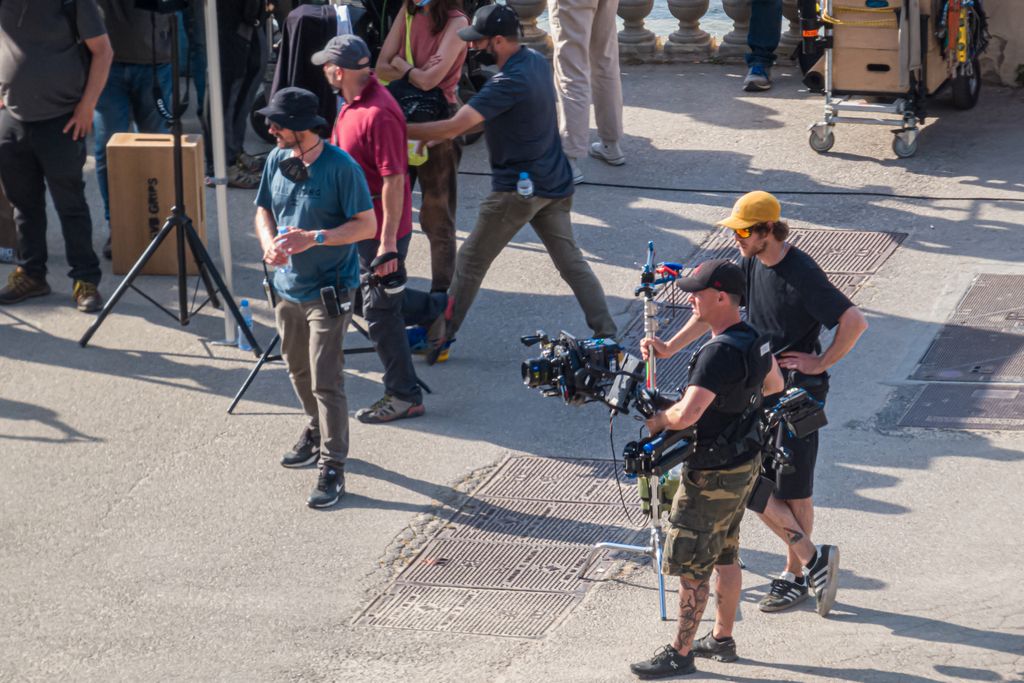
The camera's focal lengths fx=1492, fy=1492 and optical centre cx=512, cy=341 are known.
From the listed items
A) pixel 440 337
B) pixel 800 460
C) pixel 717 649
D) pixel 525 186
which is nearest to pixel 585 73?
pixel 525 186

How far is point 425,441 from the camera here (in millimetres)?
7961

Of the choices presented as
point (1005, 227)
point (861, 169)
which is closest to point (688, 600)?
point (1005, 227)

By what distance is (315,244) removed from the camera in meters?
7.06

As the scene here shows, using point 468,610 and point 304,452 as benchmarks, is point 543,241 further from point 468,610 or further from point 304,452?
point 468,610

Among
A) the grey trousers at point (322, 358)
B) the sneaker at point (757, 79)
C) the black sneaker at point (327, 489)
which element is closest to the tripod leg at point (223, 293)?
the grey trousers at point (322, 358)

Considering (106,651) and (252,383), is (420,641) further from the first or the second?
(252,383)

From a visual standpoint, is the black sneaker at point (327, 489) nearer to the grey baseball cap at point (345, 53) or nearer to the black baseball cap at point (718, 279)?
the grey baseball cap at point (345, 53)

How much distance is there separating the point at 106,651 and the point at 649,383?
2.48 meters

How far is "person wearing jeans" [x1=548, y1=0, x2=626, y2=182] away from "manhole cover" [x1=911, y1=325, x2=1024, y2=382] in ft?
10.8

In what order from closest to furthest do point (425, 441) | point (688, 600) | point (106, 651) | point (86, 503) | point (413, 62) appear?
point (688, 600), point (106, 651), point (86, 503), point (425, 441), point (413, 62)

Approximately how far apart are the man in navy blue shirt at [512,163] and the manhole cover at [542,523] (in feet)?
5.59

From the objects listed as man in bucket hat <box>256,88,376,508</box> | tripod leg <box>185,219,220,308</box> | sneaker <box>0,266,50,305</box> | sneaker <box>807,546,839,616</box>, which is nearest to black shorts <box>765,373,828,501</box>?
sneaker <box>807,546,839,616</box>

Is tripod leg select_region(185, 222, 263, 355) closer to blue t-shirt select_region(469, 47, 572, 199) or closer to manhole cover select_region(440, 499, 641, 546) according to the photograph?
blue t-shirt select_region(469, 47, 572, 199)

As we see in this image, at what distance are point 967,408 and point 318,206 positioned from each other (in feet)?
11.8
